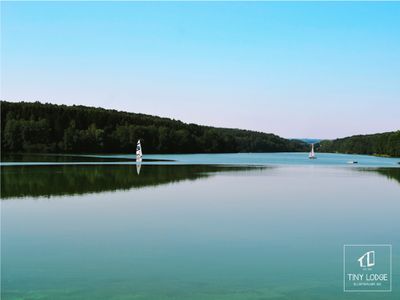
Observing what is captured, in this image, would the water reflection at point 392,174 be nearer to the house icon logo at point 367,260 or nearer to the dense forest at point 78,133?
the house icon logo at point 367,260

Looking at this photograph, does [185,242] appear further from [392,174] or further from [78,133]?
[78,133]

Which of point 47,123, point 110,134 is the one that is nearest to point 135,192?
point 47,123

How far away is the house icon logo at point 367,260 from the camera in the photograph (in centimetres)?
1266

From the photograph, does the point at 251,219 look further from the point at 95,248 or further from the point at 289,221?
the point at 95,248

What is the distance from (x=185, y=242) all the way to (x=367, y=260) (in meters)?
4.90

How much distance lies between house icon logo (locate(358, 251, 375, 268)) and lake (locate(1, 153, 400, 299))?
526mm

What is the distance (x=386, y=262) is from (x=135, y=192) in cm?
Result: 1855

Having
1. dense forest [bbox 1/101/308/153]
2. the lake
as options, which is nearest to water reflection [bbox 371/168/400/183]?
the lake

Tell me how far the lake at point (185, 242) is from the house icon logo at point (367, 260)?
1.73 feet

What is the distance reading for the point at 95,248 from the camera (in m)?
14.3

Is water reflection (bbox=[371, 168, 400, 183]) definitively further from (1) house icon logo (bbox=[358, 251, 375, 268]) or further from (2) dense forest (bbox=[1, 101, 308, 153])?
(2) dense forest (bbox=[1, 101, 308, 153])

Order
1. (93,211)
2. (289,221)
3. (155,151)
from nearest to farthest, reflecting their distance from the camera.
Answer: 1. (289,221)
2. (93,211)
3. (155,151)

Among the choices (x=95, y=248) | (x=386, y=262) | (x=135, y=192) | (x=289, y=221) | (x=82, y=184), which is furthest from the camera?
(x=82, y=184)

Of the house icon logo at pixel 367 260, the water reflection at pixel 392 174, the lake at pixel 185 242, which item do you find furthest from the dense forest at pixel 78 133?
the house icon logo at pixel 367 260
